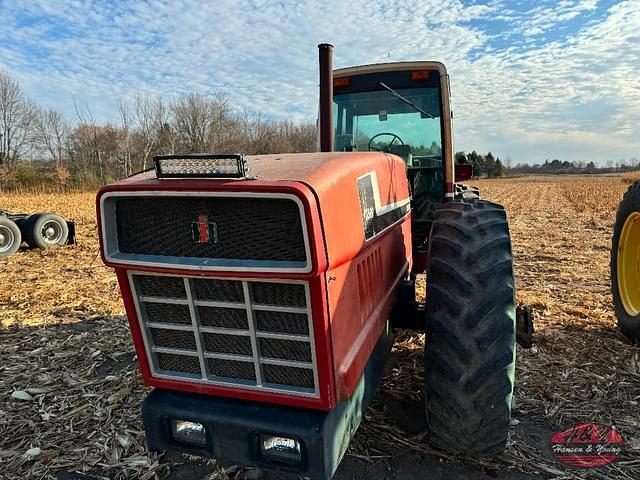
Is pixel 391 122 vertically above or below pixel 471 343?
above

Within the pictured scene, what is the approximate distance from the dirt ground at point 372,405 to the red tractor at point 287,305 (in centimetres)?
55

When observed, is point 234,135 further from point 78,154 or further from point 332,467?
point 332,467

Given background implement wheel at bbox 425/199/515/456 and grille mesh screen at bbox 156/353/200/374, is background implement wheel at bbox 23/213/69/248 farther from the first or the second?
Answer: background implement wheel at bbox 425/199/515/456

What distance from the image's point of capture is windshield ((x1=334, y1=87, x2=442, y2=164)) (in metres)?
4.10

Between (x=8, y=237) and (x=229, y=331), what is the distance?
886cm

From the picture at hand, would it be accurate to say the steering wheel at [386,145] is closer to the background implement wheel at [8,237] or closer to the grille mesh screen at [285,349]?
the grille mesh screen at [285,349]

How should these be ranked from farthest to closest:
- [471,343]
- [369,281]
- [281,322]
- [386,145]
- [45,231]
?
[45,231]
[386,145]
[369,281]
[471,343]
[281,322]

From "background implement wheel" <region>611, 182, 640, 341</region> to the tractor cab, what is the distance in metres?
1.67

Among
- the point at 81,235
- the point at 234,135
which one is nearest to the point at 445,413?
the point at 81,235

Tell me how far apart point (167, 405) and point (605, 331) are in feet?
13.3

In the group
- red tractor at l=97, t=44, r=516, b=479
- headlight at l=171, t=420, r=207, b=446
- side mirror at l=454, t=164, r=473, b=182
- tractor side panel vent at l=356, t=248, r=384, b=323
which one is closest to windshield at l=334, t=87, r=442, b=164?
side mirror at l=454, t=164, r=473, b=182

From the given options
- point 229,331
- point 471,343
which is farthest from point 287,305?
point 471,343

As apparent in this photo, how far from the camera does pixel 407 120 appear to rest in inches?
165

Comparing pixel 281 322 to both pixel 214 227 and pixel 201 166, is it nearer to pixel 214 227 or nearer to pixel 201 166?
pixel 214 227
